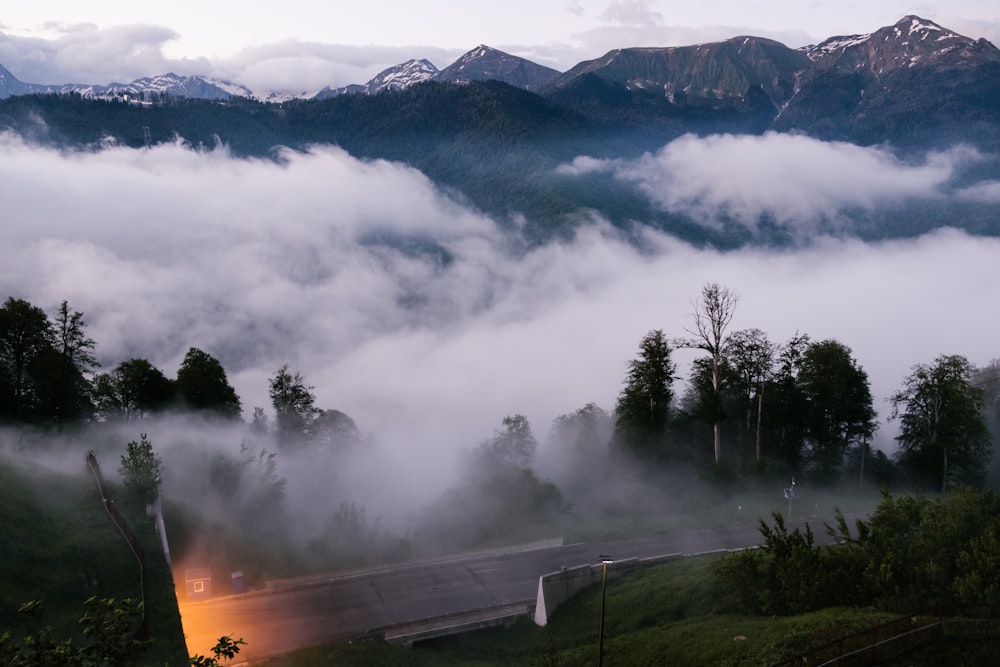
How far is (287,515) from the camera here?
51.6 m

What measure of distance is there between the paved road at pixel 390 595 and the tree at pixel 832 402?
569 inches

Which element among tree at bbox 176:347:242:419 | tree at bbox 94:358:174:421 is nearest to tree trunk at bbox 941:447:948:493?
tree at bbox 176:347:242:419

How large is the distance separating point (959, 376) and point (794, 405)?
34.7ft

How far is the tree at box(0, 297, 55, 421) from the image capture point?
44.1 meters

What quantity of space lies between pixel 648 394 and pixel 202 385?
30.4m

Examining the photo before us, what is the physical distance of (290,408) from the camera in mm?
58094

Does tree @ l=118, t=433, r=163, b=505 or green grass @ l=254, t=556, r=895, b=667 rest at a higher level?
tree @ l=118, t=433, r=163, b=505

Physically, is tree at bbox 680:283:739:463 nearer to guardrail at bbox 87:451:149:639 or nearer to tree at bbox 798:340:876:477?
tree at bbox 798:340:876:477

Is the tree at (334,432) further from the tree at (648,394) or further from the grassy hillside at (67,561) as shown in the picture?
the grassy hillside at (67,561)

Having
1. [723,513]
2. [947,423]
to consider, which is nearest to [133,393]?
[723,513]

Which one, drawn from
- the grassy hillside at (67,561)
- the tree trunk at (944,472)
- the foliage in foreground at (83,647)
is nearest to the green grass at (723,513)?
the tree trunk at (944,472)

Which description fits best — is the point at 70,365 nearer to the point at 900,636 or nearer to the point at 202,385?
the point at 202,385

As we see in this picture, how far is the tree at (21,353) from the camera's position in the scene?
44.1 metres

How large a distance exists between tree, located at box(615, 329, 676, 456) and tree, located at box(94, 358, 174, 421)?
3115 cm
